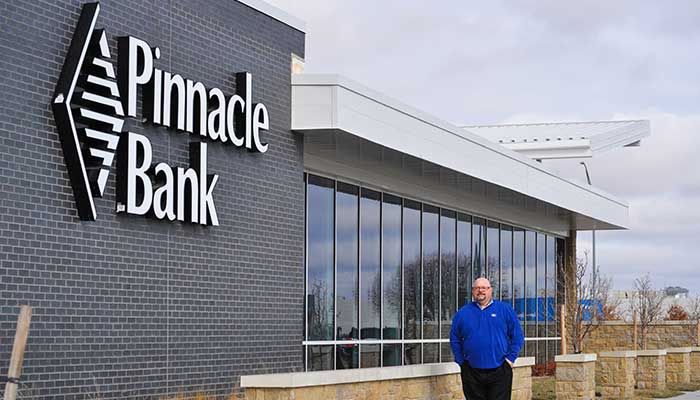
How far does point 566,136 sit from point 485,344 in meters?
24.7

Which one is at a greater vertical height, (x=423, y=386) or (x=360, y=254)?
(x=360, y=254)

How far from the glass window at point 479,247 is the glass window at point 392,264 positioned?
501 centimetres

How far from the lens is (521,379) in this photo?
59.0 ft

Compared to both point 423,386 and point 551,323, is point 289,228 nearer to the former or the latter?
point 423,386

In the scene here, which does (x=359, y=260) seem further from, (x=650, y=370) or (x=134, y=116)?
(x=134, y=116)

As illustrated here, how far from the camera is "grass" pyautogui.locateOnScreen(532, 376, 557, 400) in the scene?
73.3 ft

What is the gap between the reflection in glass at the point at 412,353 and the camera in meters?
26.5

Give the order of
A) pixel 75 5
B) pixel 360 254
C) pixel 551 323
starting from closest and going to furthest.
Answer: pixel 75 5 → pixel 360 254 → pixel 551 323

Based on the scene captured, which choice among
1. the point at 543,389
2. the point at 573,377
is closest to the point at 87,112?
the point at 573,377

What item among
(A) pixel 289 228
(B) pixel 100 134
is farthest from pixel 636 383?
(B) pixel 100 134

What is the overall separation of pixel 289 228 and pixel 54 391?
635 cm

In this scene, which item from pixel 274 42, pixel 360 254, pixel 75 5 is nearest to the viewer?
pixel 75 5

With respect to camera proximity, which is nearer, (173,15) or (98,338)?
(98,338)

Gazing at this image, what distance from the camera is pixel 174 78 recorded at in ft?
53.6
